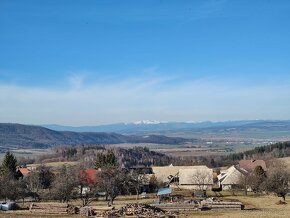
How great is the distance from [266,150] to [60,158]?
7104 cm

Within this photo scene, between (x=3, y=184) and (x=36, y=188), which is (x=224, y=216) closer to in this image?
(x=3, y=184)

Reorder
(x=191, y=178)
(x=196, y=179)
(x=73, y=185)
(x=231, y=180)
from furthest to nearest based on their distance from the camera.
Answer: (x=191, y=178)
(x=231, y=180)
(x=196, y=179)
(x=73, y=185)

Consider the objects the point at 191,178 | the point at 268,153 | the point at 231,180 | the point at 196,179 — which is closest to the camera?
the point at 196,179

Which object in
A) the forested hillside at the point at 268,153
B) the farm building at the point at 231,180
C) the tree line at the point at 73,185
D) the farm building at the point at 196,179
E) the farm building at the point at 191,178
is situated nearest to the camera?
the tree line at the point at 73,185

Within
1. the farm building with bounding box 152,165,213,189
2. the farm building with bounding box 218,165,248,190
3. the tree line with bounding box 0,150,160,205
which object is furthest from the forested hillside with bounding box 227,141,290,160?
the tree line with bounding box 0,150,160,205

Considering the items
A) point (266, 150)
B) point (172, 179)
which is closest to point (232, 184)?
point (172, 179)

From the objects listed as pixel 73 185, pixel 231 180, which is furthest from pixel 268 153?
pixel 73 185

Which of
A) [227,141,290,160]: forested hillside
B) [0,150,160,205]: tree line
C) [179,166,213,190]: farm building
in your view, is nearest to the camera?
[0,150,160,205]: tree line

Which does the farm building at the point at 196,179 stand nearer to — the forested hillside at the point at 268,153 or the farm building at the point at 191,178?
the farm building at the point at 191,178

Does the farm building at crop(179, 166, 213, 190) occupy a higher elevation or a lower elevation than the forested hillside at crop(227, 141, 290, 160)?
lower

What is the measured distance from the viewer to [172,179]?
96688mm

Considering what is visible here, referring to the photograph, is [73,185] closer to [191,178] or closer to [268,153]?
[191,178]

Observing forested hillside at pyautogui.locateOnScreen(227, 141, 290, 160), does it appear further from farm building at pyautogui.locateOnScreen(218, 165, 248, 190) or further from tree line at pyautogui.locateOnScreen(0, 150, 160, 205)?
tree line at pyautogui.locateOnScreen(0, 150, 160, 205)

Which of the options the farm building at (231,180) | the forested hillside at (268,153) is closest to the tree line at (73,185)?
the farm building at (231,180)
